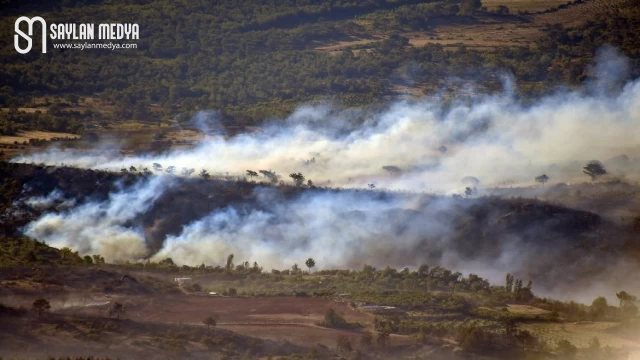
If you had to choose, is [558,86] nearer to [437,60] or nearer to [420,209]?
[437,60]

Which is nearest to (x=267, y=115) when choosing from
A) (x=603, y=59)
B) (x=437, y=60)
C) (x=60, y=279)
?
(x=437, y=60)

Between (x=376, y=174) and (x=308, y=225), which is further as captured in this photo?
(x=376, y=174)

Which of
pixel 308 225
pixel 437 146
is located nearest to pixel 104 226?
pixel 308 225
